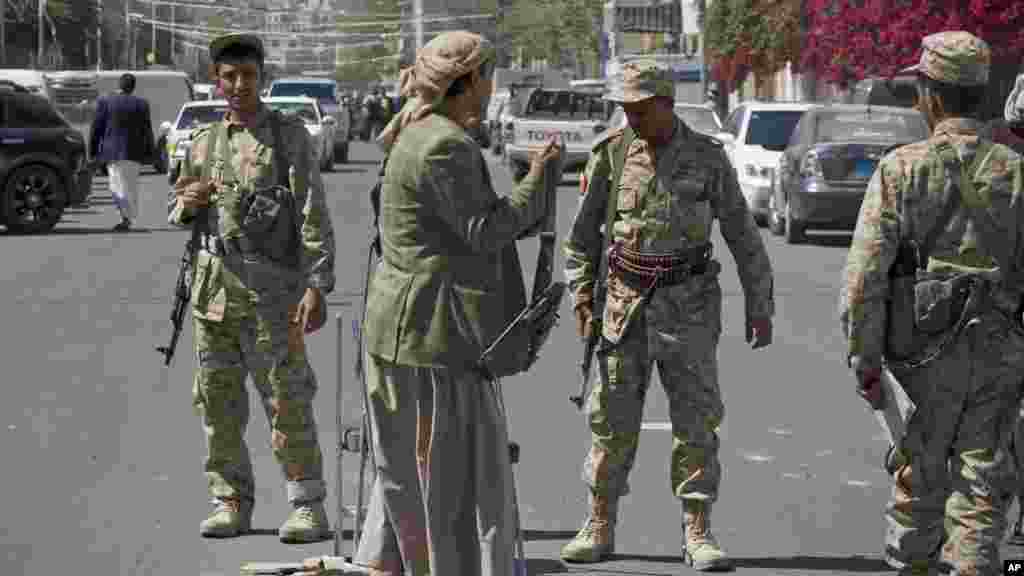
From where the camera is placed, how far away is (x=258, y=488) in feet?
31.4

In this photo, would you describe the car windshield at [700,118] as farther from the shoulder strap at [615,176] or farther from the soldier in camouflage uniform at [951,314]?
the soldier in camouflage uniform at [951,314]

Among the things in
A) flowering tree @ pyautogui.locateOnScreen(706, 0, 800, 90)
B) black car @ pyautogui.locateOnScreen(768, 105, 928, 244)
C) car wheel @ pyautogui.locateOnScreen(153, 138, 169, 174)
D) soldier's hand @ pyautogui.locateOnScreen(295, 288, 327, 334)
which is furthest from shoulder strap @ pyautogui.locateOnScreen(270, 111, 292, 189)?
flowering tree @ pyautogui.locateOnScreen(706, 0, 800, 90)

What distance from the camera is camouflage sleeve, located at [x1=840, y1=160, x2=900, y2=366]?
641cm

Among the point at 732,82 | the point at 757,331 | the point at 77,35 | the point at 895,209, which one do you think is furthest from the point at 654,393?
the point at 77,35

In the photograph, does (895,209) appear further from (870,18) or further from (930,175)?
(870,18)

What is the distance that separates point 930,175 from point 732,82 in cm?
5147

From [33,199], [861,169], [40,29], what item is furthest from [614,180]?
[40,29]

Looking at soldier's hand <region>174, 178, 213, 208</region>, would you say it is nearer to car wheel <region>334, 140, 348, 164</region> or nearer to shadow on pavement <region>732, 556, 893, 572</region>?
shadow on pavement <region>732, 556, 893, 572</region>

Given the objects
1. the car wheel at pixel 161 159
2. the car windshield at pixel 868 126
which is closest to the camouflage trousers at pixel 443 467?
the car windshield at pixel 868 126

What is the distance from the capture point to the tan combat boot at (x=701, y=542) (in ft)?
25.6

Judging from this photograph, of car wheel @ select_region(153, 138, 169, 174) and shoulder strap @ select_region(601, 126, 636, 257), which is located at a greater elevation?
shoulder strap @ select_region(601, 126, 636, 257)

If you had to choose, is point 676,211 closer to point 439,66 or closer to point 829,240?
point 439,66

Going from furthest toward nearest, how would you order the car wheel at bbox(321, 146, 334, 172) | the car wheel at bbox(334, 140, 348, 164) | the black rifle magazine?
the car wheel at bbox(334, 140, 348, 164)
the car wheel at bbox(321, 146, 334, 172)
the black rifle magazine

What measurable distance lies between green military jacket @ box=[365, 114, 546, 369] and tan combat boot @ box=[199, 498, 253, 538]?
218 cm
